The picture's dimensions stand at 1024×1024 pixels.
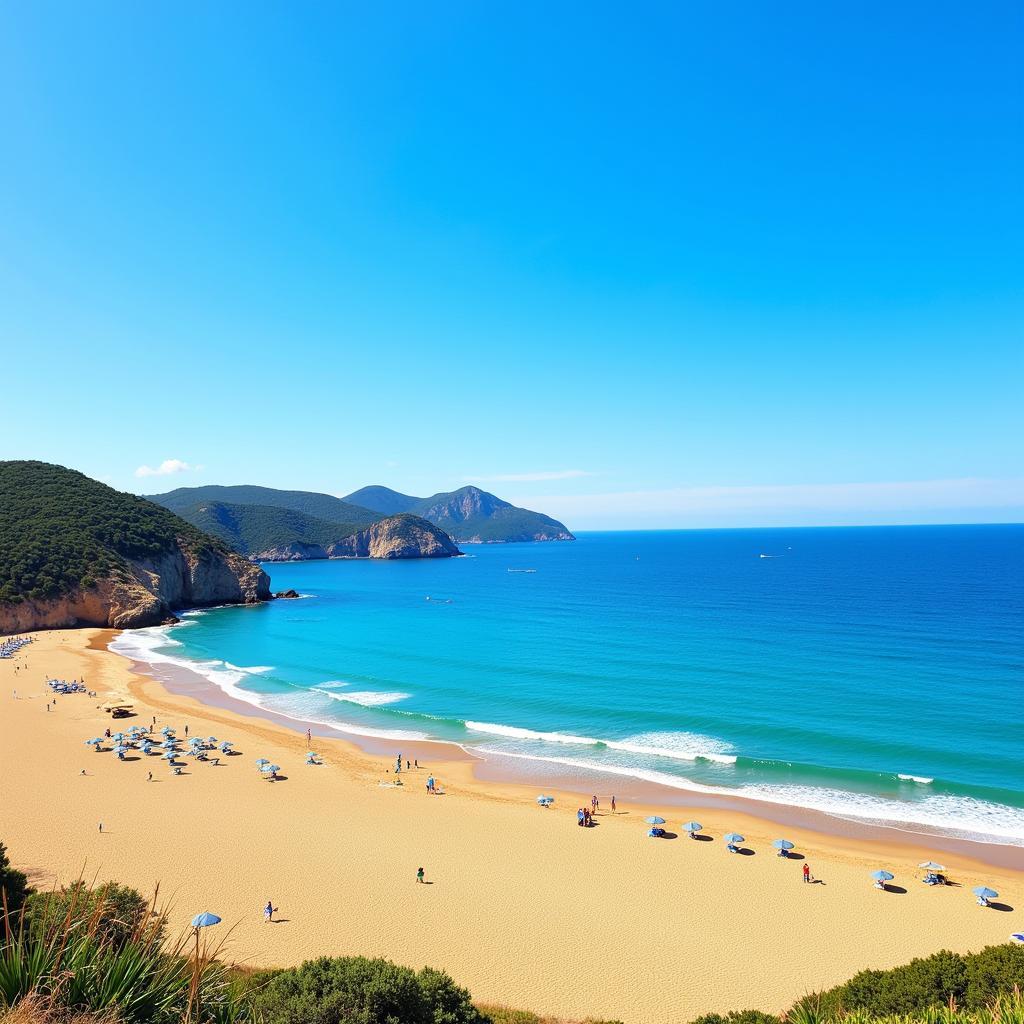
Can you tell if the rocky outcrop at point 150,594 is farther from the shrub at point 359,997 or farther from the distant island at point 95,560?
the shrub at point 359,997

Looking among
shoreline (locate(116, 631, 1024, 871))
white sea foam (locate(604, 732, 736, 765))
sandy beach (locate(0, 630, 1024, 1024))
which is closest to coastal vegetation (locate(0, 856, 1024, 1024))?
sandy beach (locate(0, 630, 1024, 1024))

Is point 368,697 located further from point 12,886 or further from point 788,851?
point 12,886

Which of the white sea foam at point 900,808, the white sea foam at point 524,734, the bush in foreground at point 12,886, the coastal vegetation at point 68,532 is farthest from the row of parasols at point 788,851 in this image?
the coastal vegetation at point 68,532

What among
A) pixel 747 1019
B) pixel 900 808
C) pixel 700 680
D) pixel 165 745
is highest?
pixel 747 1019

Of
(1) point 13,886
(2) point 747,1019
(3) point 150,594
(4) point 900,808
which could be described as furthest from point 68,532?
(2) point 747,1019

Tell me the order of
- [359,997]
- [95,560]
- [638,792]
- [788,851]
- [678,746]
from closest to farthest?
[359,997] < [788,851] < [638,792] < [678,746] < [95,560]

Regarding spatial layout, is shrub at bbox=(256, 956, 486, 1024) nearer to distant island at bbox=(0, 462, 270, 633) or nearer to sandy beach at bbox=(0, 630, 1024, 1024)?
sandy beach at bbox=(0, 630, 1024, 1024)

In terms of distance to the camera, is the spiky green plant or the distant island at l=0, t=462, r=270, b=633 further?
the distant island at l=0, t=462, r=270, b=633
